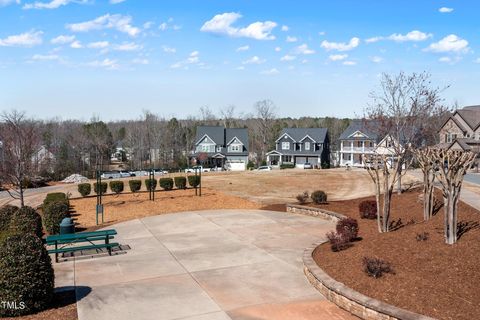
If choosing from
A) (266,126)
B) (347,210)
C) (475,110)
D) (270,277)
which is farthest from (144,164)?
(270,277)

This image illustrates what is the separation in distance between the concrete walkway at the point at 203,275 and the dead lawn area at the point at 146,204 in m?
4.28

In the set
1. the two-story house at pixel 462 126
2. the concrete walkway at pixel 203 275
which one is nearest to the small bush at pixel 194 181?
the concrete walkway at pixel 203 275

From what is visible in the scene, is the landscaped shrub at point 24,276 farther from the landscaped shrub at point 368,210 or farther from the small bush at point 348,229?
the landscaped shrub at point 368,210

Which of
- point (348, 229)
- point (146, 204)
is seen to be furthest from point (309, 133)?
point (348, 229)

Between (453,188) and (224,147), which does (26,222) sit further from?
(224,147)

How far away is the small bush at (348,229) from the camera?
1272 cm

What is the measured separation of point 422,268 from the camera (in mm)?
9734

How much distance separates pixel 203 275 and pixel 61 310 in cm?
380

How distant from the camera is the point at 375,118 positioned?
2812cm

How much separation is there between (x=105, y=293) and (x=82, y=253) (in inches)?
170

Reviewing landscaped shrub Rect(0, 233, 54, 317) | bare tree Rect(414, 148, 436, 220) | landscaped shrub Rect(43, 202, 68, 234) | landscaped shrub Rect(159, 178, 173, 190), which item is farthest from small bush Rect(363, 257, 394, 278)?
landscaped shrub Rect(159, 178, 173, 190)

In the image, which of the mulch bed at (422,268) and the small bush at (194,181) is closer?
the mulch bed at (422,268)

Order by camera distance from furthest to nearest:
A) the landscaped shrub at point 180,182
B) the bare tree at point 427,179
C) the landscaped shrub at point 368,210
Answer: the landscaped shrub at point 180,182
the landscaped shrub at point 368,210
the bare tree at point 427,179

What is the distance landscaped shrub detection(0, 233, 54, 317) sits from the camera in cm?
852
